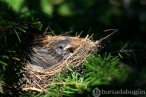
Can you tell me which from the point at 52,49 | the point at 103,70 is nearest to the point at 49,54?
the point at 52,49

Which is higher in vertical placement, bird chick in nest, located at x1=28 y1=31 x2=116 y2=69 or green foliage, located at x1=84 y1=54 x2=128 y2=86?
bird chick in nest, located at x1=28 y1=31 x2=116 y2=69

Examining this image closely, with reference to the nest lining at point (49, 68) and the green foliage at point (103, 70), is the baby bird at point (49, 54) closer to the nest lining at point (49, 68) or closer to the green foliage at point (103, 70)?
the nest lining at point (49, 68)

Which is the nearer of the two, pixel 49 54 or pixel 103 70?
pixel 103 70

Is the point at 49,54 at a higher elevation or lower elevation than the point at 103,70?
higher

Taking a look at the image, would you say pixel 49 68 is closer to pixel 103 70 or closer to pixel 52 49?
pixel 52 49

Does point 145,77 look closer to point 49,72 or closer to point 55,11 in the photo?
point 49,72

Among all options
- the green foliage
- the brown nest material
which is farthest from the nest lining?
the green foliage

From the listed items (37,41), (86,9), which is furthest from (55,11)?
(37,41)

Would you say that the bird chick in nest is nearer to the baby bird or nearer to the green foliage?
the baby bird
